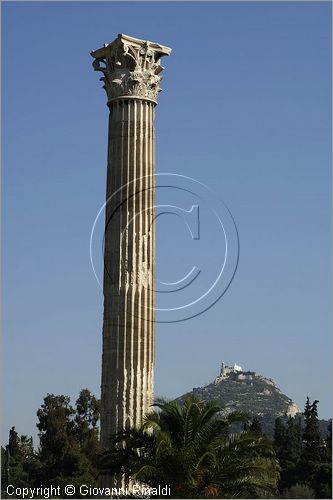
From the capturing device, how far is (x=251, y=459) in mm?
30844

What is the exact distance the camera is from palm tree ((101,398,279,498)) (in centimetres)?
2998

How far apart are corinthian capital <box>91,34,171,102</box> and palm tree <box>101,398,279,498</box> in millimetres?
9637

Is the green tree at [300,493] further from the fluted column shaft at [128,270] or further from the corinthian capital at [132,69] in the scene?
the corinthian capital at [132,69]

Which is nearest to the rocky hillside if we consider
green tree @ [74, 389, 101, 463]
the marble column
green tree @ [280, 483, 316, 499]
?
green tree @ [74, 389, 101, 463]

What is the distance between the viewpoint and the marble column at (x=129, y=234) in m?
33.7

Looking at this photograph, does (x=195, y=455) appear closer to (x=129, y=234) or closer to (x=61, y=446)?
(x=129, y=234)

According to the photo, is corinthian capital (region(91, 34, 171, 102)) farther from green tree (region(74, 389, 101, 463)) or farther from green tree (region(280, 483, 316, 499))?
green tree (region(74, 389, 101, 463))

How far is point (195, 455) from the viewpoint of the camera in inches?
1190

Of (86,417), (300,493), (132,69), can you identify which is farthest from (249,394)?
(132,69)

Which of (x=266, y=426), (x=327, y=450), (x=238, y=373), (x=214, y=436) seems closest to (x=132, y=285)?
(x=214, y=436)

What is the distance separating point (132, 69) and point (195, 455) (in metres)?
11.9

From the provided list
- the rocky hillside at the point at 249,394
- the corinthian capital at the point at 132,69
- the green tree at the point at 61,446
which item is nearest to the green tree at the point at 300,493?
the green tree at the point at 61,446

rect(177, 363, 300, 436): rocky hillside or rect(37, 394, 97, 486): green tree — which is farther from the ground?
rect(177, 363, 300, 436): rocky hillside

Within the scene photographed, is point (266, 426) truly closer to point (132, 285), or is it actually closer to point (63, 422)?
point (63, 422)
